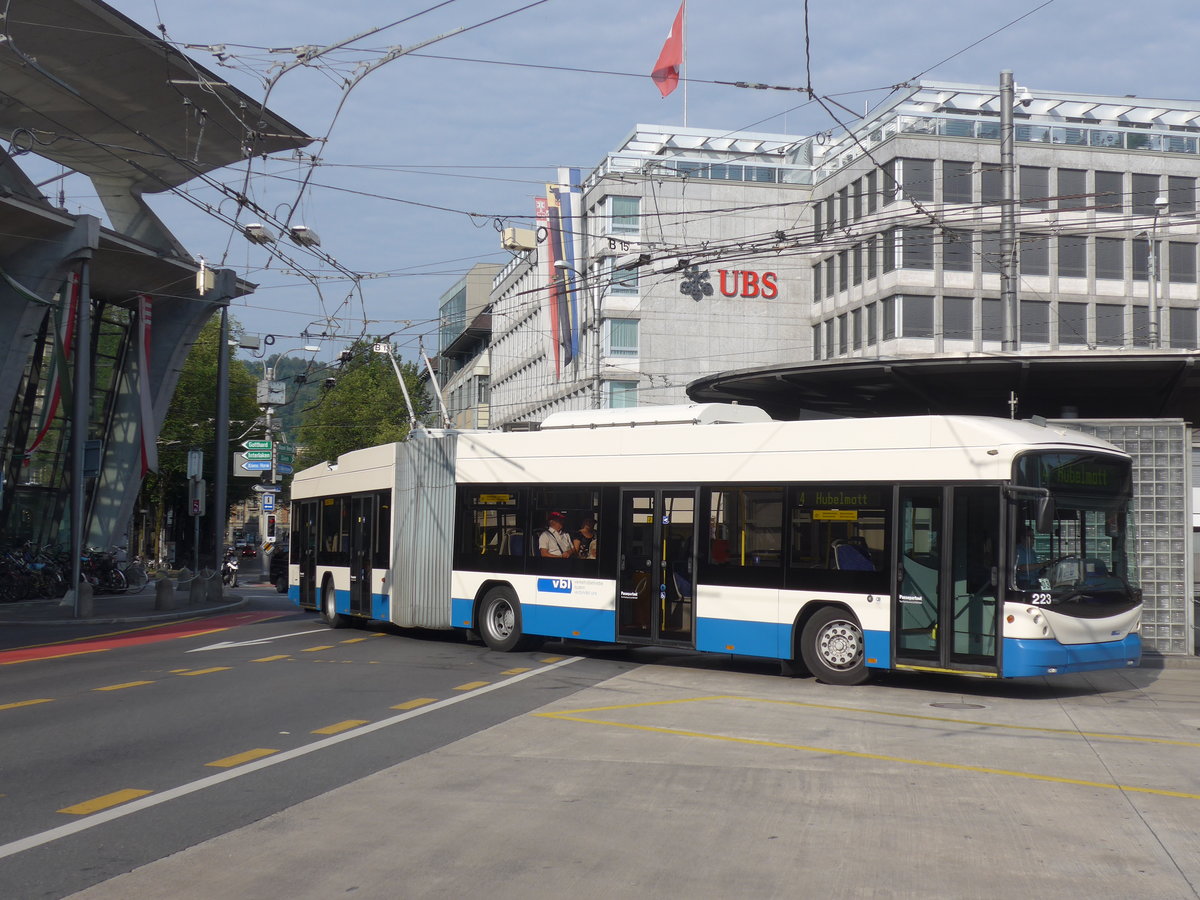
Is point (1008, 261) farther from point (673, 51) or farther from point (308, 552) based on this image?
point (673, 51)

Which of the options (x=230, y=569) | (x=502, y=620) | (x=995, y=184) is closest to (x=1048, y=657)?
(x=502, y=620)

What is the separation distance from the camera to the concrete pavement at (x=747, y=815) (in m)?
6.21

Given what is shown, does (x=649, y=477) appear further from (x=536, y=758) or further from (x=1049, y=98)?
(x=1049, y=98)

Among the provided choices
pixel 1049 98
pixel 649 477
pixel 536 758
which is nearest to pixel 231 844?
pixel 536 758

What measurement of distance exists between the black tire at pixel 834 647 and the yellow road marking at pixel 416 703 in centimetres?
446

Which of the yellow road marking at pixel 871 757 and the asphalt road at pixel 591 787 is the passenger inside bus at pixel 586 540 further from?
the yellow road marking at pixel 871 757

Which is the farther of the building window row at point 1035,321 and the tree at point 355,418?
the tree at point 355,418

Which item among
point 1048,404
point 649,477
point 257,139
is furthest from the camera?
point 1048,404

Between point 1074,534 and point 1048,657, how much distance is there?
144 cm

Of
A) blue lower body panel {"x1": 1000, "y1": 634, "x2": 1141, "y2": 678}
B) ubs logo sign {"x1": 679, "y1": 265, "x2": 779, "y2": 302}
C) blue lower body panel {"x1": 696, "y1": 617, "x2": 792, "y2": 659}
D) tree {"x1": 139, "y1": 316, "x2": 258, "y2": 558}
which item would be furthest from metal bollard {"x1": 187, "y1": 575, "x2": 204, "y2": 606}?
ubs logo sign {"x1": 679, "y1": 265, "x2": 779, "y2": 302}

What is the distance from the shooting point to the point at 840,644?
1463cm

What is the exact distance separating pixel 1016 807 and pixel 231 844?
4.66 meters

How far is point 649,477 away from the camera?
1672cm

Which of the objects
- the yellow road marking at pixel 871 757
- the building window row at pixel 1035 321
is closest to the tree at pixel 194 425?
the building window row at pixel 1035 321
